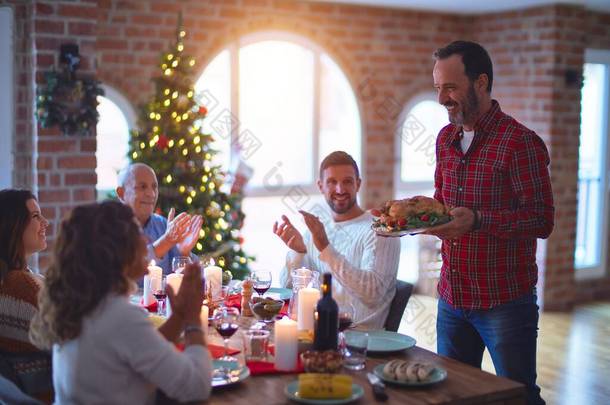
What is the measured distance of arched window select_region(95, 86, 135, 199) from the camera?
5.38m

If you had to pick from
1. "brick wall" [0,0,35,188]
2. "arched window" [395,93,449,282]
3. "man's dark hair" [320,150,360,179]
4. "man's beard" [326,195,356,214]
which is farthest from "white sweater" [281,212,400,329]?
"arched window" [395,93,449,282]

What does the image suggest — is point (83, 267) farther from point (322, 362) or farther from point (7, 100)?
point (7, 100)

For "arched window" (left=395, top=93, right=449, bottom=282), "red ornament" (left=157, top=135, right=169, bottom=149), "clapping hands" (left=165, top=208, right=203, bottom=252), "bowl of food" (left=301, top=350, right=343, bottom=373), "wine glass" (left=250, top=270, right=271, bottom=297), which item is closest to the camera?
"bowl of food" (left=301, top=350, right=343, bottom=373)

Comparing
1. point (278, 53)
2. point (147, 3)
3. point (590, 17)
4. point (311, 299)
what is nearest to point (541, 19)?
point (590, 17)

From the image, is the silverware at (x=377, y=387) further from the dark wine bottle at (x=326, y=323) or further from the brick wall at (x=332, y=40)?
the brick wall at (x=332, y=40)

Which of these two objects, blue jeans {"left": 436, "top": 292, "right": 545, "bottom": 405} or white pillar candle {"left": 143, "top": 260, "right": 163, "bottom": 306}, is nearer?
blue jeans {"left": 436, "top": 292, "right": 545, "bottom": 405}

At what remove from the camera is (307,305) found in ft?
7.91

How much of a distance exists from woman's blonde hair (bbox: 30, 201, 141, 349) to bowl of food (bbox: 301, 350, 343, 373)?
0.55 meters

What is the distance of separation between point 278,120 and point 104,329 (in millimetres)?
4913

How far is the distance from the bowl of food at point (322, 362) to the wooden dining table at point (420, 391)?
66 millimetres

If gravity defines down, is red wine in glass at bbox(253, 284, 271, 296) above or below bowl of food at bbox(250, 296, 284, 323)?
above

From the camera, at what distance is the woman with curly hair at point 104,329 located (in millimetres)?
1724

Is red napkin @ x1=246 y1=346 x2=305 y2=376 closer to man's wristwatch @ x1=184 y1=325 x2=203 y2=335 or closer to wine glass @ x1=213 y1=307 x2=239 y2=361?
wine glass @ x1=213 y1=307 x2=239 y2=361

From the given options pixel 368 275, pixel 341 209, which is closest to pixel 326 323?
pixel 368 275
